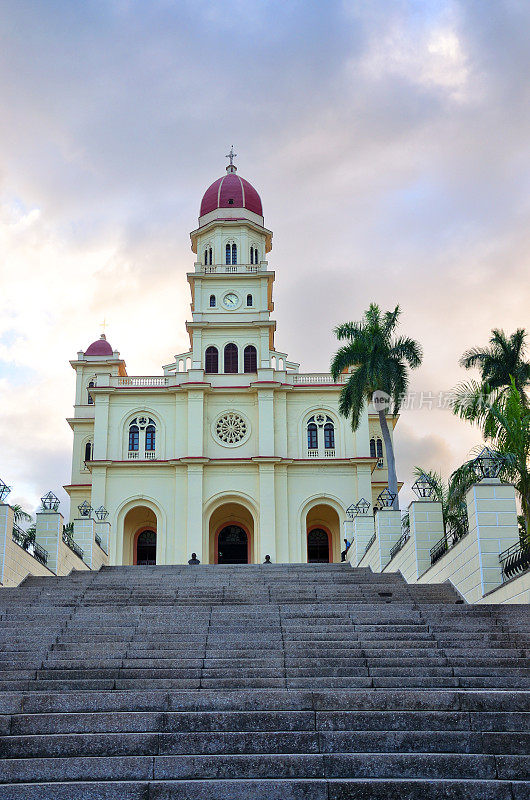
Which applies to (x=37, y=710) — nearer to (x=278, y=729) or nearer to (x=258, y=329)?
(x=278, y=729)

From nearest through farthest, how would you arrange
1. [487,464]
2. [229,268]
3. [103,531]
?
[487,464]
[103,531]
[229,268]

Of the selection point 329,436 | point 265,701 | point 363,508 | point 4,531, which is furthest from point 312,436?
point 265,701

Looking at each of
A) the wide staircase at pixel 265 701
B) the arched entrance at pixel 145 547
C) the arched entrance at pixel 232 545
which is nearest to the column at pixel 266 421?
the arched entrance at pixel 232 545

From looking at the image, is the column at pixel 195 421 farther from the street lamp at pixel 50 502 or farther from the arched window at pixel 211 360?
the street lamp at pixel 50 502

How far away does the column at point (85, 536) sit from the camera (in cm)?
2738

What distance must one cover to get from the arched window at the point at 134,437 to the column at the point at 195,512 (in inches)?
131

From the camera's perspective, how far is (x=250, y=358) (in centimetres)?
4447

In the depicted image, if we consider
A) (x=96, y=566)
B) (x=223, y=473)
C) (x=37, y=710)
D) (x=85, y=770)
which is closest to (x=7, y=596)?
(x=37, y=710)

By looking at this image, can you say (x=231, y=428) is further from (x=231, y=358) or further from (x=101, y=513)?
(x=101, y=513)

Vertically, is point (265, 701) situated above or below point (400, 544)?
below

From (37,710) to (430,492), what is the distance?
1306 centimetres

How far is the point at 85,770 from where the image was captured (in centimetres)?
761

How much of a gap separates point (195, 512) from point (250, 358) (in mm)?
9574

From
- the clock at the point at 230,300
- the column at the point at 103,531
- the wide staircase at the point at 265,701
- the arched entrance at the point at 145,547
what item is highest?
the clock at the point at 230,300
